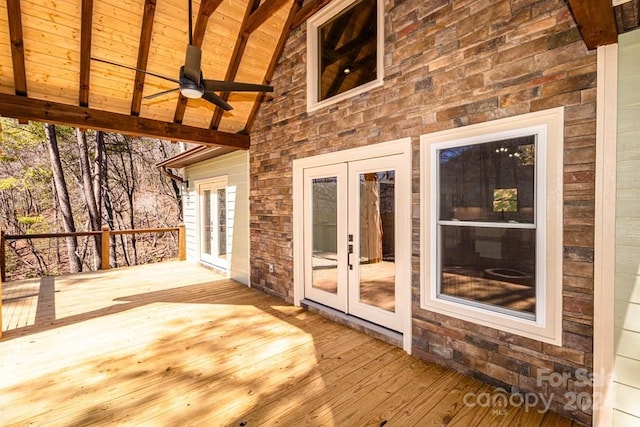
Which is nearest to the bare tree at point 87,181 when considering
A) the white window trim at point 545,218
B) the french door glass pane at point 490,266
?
the french door glass pane at point 490,266

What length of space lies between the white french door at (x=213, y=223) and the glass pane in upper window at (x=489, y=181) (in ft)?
17.5

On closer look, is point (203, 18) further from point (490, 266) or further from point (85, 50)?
point (490, 266)

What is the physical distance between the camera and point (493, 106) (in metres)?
2.50

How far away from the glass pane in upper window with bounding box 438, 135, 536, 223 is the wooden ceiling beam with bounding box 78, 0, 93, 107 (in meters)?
4.47

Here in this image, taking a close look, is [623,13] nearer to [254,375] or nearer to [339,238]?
[339,238]

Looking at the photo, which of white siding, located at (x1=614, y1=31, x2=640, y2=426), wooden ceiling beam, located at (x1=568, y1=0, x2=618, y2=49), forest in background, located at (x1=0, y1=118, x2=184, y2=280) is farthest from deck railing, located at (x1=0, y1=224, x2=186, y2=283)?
white siding, located at (x1=614, y1=31, x2=640, y2=426)

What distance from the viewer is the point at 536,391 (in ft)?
7.55

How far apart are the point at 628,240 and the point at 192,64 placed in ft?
13.2

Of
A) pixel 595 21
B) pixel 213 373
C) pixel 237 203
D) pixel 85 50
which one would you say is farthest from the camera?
pixel 237 203

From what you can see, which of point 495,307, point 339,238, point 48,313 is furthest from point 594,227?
point 48,313

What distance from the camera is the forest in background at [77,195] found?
10117mm

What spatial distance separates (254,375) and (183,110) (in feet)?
14.2

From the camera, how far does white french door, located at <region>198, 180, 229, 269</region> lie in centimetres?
707

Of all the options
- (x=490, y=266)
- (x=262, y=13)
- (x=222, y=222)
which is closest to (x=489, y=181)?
(x=490, y=266)
